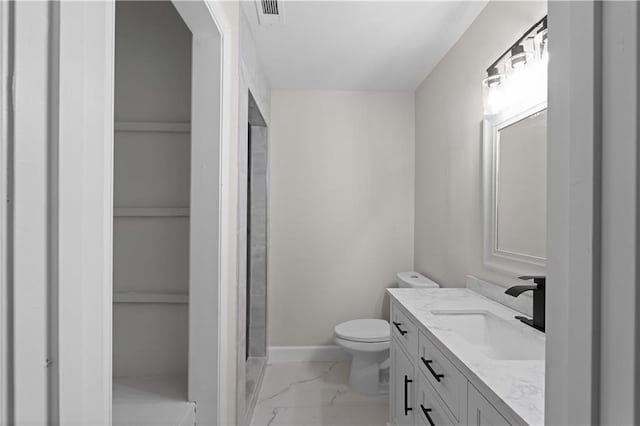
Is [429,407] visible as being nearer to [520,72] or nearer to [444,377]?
[444,377]

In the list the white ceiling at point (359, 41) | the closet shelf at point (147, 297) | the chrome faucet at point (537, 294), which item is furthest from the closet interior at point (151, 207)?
the chrome faucet at point (537, 294)

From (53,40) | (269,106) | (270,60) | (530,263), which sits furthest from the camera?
(269,106)

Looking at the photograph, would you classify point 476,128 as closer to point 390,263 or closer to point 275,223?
point 390,263

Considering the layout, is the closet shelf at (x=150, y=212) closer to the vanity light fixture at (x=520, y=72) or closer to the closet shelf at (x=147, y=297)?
the closet shelf at (x=147, y=297)

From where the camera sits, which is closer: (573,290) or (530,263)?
(573,290)

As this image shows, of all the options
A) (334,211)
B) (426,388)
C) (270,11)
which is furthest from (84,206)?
(334,211)

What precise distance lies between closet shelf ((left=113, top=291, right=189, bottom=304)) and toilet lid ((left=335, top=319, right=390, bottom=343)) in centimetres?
139

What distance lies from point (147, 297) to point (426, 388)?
1284 mm

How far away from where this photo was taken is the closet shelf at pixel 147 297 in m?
1.80

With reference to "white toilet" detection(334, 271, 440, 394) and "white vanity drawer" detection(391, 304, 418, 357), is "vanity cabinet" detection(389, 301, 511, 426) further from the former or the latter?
"white toilet" detection(334, 271, 440, 394)

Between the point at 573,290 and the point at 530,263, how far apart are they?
153cm

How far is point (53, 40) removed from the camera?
0.46 meters

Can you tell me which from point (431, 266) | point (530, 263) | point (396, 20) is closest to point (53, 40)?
point (530, 263)

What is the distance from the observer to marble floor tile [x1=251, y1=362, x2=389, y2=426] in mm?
2503
